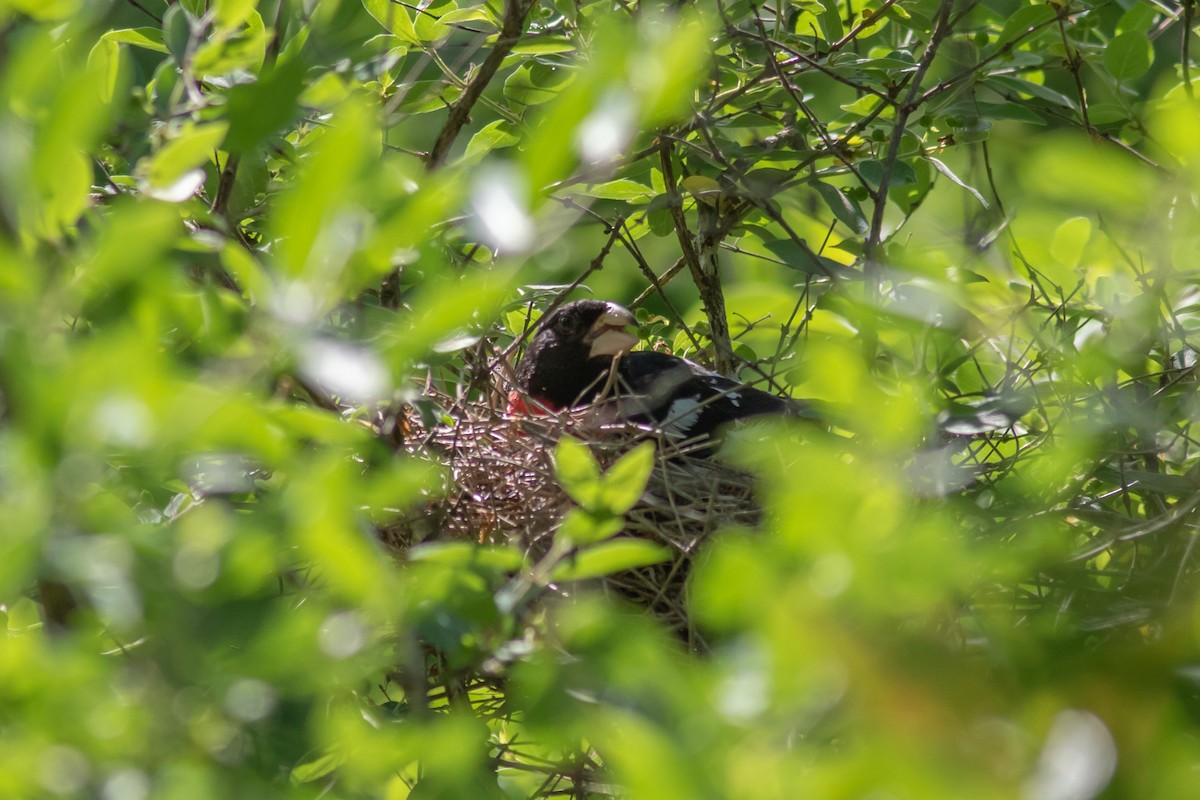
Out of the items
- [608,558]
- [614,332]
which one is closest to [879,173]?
[614,332]

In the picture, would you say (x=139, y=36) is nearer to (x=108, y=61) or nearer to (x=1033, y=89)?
(x=108, y=61)

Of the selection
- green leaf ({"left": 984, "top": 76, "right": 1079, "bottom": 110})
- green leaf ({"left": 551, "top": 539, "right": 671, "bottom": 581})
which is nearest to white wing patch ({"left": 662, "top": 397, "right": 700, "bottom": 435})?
green leaf ({"left": 984, "top": 76, "right": 1079, "bottom": 110})

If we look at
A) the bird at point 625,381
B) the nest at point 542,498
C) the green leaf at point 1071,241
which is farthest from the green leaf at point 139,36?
the green leaf at point 1071,241

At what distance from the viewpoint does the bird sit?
9.90 ft

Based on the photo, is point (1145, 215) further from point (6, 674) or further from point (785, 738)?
point (6, 674)

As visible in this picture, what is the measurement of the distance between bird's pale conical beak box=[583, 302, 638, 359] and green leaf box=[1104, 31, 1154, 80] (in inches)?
56.6

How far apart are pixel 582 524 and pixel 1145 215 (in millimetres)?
696

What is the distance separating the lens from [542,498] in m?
2.64

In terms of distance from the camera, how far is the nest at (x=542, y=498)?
8.39ft

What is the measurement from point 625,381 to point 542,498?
75 centimetres

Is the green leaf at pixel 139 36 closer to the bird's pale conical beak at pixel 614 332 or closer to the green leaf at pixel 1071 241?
the bird's pale conical beak at pixel 614 332

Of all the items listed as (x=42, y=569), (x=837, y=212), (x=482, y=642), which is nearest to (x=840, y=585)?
(x=42, y=569)

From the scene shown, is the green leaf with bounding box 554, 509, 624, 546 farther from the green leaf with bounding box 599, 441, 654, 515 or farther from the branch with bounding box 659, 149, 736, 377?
the branch with bounding box 659, 149, 736, 377

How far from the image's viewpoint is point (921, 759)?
2.65ft
